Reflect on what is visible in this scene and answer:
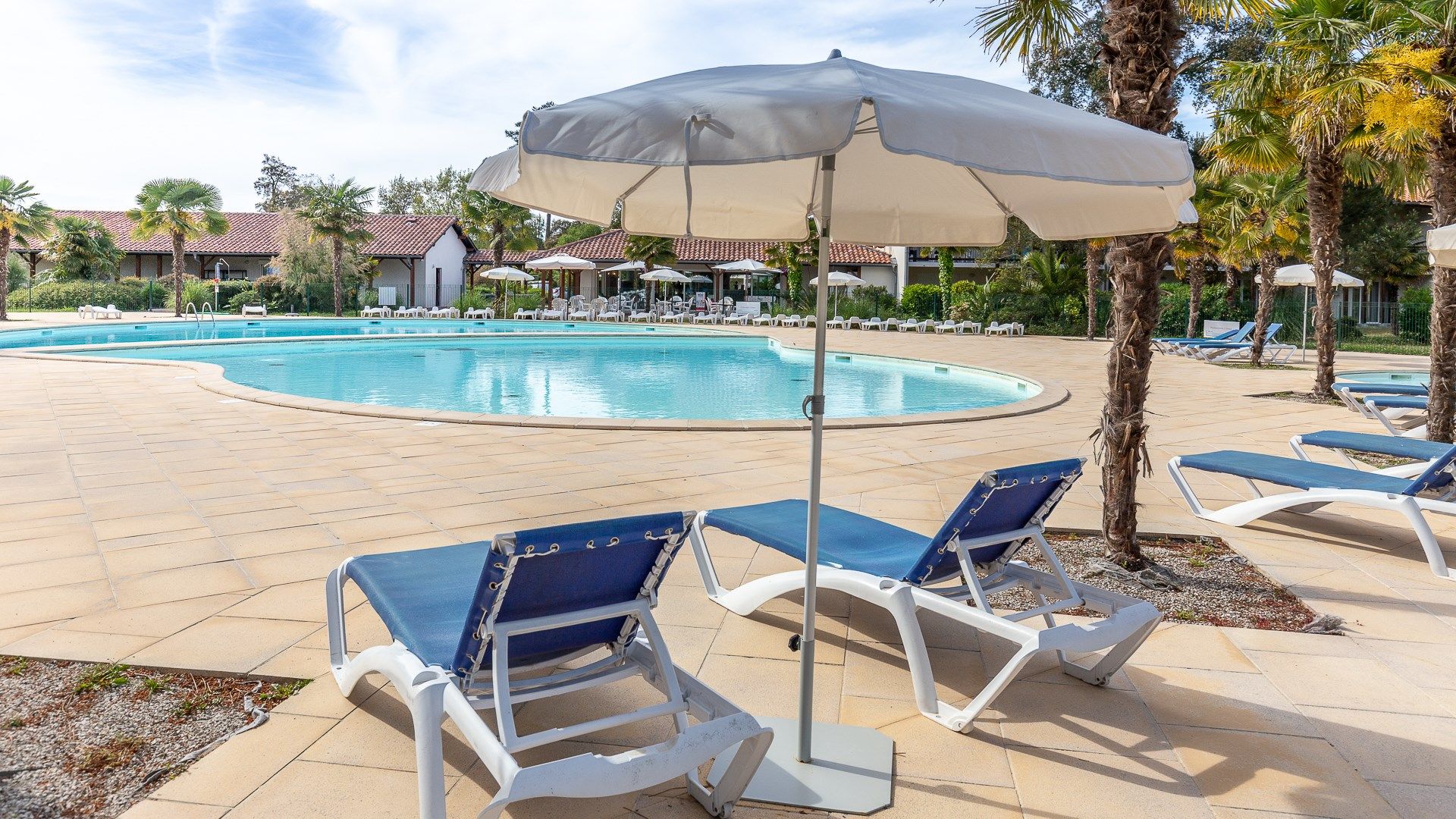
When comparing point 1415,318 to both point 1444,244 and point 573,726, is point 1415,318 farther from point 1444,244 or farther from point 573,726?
point 573,726

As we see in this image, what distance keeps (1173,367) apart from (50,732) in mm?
19145

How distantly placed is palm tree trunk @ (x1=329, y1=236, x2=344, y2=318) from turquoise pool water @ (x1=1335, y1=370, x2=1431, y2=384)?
101 ft

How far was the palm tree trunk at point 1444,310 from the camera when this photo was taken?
26.4 feet

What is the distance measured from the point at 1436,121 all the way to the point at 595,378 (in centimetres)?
1214

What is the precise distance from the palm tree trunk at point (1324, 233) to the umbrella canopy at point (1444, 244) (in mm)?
6608

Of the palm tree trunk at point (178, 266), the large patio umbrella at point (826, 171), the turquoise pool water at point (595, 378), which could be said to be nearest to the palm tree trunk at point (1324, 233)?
the turquoise pool water at point (595, 378)

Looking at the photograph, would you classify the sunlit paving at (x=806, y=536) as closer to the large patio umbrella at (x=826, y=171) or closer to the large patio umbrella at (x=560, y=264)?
the large patio umbrella at (x=826, y=171)

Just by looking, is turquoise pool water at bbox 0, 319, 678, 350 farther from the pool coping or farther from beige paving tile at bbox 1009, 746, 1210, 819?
beige paving tile at bbox 1009, 746, 1210, 819

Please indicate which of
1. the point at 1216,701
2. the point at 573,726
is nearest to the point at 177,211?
the point at 573,726

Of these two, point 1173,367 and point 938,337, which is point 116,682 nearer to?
point 1173,367

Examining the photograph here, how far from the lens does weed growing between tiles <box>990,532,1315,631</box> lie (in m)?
3.98

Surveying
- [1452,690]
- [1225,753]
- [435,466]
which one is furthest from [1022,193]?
[435,466]

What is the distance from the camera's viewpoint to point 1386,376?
56.5ft

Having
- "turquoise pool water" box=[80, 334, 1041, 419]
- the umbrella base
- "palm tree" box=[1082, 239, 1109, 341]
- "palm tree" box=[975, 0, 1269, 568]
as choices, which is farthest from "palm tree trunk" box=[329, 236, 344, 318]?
the umbrella base
